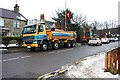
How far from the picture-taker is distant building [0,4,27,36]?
4357 centimetres

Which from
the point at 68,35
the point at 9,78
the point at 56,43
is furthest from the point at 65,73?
the point at 68,35

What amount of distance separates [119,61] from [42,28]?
13.1 metres

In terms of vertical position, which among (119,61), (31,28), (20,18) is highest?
(20,18)

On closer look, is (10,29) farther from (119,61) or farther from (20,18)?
(119,61)

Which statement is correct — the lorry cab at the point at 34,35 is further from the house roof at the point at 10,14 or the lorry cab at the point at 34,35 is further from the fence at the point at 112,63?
the house roof at the point at 10,14

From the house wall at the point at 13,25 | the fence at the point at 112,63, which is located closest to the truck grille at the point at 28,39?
the fence at the point at 112,63

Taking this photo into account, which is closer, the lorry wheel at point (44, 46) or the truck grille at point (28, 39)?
the truck grille at point (28, 39)

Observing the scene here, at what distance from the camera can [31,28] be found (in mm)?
20766

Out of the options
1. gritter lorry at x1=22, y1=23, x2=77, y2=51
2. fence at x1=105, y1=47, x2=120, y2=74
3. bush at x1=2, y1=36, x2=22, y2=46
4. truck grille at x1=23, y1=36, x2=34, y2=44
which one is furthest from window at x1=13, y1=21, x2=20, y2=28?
fence at x1=105, y1=47, x2=120, y2=74

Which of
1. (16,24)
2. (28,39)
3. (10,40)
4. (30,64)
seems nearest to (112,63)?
(30,64)

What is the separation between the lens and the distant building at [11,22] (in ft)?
143

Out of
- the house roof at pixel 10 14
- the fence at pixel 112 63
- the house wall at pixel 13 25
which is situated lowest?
the fence at pixel 112 63

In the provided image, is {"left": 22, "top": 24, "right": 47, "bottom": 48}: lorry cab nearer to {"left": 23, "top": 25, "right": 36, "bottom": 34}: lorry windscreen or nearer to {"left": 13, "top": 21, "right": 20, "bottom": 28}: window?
{"left": 23, "top": 25, "right": 36, "bottom": 34}: lorry windscreen

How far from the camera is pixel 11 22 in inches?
1790
